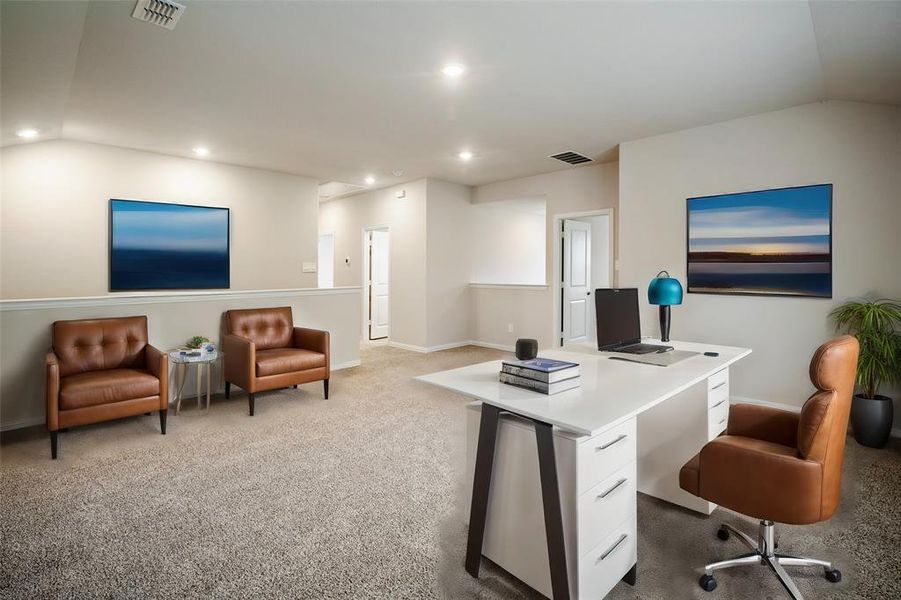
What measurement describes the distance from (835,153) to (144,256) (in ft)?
22.1

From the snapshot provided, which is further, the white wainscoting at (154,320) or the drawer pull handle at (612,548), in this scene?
the white wainscoting at (154,320)

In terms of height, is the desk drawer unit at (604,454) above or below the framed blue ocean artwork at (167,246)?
below

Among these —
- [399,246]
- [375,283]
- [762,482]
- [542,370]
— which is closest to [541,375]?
[542,370]

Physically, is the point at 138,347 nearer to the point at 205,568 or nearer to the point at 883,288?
the point at 205,568

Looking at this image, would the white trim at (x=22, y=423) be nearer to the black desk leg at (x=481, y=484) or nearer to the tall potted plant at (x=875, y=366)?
the black desk leg at (x=481, y=484)

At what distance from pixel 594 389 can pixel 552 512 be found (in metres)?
0.51

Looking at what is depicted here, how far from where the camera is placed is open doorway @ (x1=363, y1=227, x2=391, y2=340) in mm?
7887

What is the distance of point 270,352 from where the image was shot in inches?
171

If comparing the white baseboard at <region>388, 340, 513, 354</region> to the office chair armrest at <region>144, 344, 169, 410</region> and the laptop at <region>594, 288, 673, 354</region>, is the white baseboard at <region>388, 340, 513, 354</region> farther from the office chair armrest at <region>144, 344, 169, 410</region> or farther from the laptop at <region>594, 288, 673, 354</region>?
the laptop at <region>594, 288, 673, 354</region>

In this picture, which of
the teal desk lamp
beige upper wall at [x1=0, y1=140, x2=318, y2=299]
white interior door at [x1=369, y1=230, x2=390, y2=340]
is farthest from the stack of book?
white interior door at [x1=369, y1=230, x2=390, y2=340]

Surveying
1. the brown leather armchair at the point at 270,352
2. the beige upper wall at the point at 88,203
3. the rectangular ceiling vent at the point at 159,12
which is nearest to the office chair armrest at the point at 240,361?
the brown leather armchair at the point at 270,352

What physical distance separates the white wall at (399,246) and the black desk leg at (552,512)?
17.1 feet

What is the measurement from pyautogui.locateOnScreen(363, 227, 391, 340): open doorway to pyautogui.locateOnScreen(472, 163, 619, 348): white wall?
5.67ft

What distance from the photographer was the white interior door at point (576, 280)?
21.2 ft
